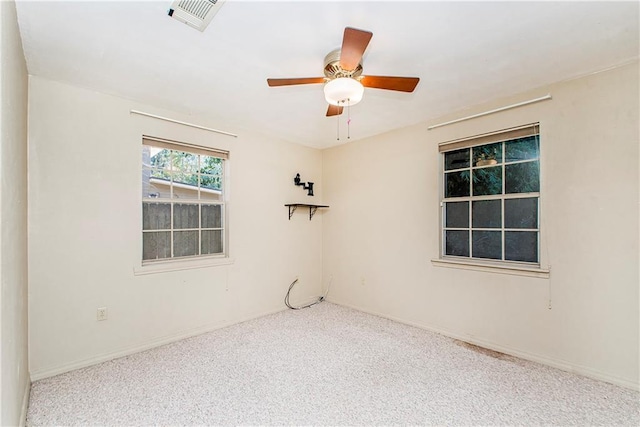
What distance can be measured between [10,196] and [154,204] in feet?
5.18

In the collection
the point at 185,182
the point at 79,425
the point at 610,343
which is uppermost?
the point at 185,182

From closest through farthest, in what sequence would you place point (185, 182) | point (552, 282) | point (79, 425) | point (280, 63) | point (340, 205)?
1. point (79, 425)
2. point (280, 63)
3. point (552, 282)
4. point (185, 182)
5. point (340, 205)

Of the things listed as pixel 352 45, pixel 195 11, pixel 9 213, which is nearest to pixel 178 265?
pixel 9 213

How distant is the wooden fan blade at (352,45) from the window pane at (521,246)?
2.29 meters

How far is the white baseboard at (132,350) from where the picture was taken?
2.36 metres

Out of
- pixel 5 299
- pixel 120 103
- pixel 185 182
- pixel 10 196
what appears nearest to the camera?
pixel 5 299

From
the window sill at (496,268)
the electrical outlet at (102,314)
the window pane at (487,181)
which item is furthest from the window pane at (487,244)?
the electrical outlet at (102,314)

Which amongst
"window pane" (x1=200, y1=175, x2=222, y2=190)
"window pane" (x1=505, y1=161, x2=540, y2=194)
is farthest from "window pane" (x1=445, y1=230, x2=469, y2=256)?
"window pane" (x1=200, y1=175, x2=222, y2=190)

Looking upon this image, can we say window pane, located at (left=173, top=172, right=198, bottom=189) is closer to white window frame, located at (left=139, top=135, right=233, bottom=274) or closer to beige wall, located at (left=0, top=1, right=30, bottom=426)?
white window frame, located at (left=139, top=135, right=233, bottom=274)

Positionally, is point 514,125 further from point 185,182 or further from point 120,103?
point 120,103

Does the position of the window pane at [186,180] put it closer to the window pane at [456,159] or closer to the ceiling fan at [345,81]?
the ceiling fan at [345,81]

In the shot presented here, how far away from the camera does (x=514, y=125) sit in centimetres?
278

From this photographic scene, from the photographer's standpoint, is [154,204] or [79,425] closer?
[79,425]

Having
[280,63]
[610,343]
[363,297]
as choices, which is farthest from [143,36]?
[610,343]
